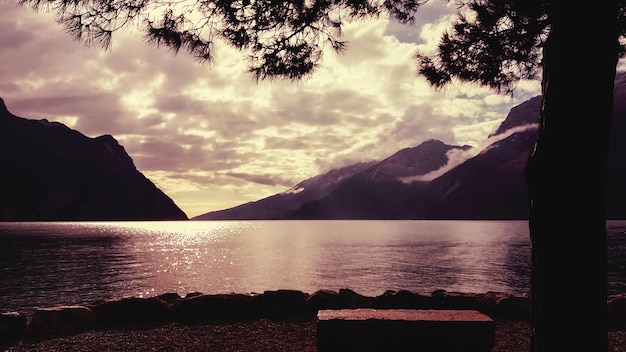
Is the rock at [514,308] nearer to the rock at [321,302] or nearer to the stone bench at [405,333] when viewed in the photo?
the rock at [321,302]

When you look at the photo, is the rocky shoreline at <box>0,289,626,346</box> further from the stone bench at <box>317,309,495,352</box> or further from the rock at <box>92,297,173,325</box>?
the stone bench at <box>317,309,495,352</box>

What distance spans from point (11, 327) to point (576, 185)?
9.77m

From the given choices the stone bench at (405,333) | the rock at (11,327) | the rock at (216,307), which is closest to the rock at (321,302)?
the rock at (216,307)

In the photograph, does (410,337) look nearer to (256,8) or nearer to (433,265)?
(256,8)

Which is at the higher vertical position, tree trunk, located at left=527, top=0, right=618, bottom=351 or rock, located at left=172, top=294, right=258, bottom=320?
tree trunk, located at left=527, top=0, right=618, bottom=351

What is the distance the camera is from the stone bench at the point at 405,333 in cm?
688

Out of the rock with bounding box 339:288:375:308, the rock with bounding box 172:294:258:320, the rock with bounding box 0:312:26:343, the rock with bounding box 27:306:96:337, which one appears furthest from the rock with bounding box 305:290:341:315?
the rock with bounding box 0:312:26:343

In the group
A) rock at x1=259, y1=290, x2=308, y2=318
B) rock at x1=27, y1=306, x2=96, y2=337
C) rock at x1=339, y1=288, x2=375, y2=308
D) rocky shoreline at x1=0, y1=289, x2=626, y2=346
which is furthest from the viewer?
rock at x1=339, y1=288, x2=375, y2=308

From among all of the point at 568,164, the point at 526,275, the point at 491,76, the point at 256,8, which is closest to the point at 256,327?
the point at 256,8

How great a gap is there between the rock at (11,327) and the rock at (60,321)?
145 mm

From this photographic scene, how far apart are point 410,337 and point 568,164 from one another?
3.52m

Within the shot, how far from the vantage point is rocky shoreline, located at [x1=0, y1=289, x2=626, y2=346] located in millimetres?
9750

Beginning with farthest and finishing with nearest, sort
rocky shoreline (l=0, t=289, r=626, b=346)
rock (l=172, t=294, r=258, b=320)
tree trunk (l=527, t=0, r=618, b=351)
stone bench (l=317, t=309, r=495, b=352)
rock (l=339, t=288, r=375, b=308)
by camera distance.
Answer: rock (l=339, t=288, r=375, b=308), rock (l=172, t=294, r=258, b=320), rocky shoreline (l=0, t=289, r=626, b=346), stone bench (l=317, t=309, r=495, b=352), tree trunk (l=527, t=0, r=618, b=351)

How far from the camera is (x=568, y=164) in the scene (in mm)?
4699
